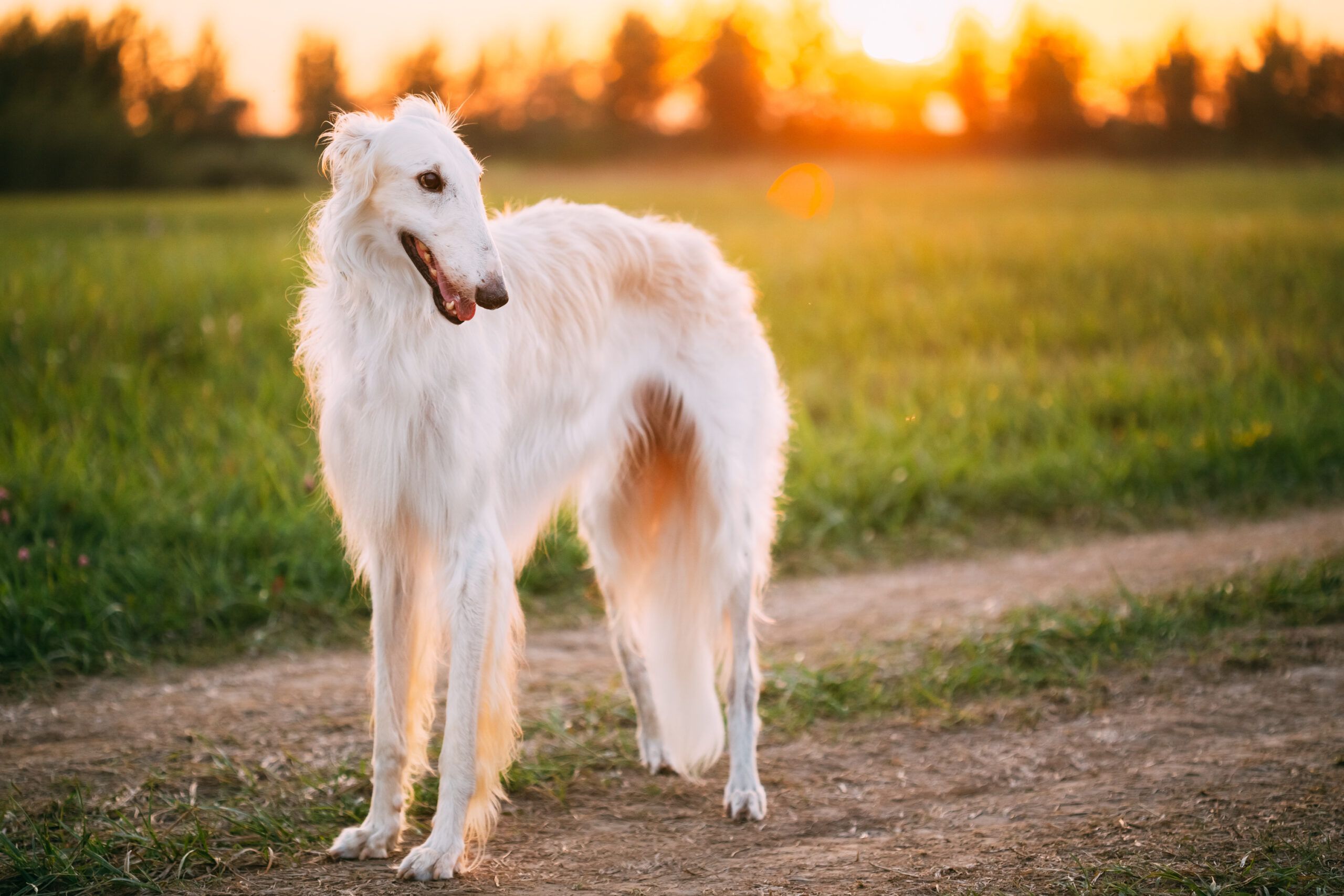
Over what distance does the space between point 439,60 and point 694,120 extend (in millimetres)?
12067

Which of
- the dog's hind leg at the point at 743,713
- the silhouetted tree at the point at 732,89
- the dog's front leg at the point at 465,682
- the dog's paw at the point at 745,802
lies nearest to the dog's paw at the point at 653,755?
the dog's hind leg at the point at 743,713

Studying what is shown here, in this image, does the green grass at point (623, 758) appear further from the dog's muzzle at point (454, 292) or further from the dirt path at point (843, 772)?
the dog's muzzle at point (454, 292)

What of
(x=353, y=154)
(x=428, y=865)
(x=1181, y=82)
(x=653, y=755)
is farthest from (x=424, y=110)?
(x=1181, y=82)

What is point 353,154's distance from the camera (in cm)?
278

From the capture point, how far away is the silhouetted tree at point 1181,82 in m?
31.4

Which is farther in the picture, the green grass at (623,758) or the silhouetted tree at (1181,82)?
the silhouetted tree at (1181,82)

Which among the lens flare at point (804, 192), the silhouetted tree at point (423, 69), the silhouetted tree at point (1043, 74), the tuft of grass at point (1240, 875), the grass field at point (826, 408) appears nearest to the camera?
the tuft of grass at point (1240, 875)

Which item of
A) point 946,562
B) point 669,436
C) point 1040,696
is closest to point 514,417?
point 669,436

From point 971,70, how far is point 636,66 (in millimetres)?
14685

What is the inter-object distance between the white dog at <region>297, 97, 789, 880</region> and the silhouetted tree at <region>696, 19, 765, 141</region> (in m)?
41.4

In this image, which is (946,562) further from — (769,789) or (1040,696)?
(769,789)

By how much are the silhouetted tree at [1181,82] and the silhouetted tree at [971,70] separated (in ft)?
38.5

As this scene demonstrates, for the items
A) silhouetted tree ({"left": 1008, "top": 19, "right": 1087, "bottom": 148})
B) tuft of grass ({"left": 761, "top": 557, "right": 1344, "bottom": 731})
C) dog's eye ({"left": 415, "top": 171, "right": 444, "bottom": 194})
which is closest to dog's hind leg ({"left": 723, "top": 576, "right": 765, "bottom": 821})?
tuft of grass ({"left": 761, "top": 557, "right": 1344, "bottom": 731})

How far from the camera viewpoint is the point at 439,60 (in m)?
37.5
